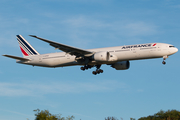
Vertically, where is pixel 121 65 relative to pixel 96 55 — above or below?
above

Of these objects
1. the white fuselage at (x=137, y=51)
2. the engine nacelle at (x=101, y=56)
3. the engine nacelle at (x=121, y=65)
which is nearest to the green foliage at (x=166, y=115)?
the engine nacelle at (x=121, y=65)

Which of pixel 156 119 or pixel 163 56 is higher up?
pixel 163 56

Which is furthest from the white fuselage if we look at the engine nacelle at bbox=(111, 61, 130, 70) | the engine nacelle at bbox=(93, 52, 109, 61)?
the engine nacelle at bbox=(111, 61, 130, 70)

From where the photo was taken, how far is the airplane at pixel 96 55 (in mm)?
43344

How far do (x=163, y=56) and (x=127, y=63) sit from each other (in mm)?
8346

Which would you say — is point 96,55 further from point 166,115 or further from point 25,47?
point 166,115

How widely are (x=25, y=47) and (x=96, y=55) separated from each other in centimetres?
1633

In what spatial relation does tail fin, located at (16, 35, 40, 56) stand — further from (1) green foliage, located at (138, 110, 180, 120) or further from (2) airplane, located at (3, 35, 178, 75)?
(1) green foliage, located at (138, 110, 180, 120)

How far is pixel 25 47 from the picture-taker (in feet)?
179

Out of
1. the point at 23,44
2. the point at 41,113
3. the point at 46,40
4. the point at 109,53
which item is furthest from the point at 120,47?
the point at 23,44

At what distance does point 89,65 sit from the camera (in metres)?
48.9

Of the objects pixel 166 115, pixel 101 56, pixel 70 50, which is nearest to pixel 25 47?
pixel 70 50

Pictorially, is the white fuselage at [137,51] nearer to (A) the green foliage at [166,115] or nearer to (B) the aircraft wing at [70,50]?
(B) the aircraft wing at [70,50]

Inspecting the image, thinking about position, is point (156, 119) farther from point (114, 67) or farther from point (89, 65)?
point (89, 65)
